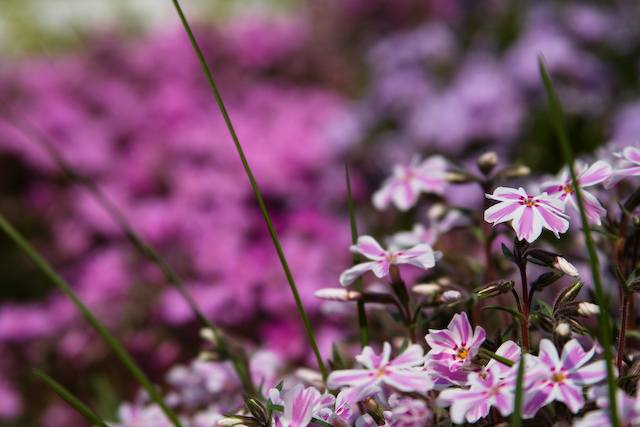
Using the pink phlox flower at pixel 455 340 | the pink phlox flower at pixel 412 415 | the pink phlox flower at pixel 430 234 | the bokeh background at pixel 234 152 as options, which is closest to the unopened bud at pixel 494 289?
the pink phlox flower at pixel 455 340

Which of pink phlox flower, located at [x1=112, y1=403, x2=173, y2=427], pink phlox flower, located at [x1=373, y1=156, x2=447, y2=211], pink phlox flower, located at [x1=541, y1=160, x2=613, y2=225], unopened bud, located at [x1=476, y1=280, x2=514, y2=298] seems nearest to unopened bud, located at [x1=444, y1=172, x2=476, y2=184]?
pink phlox flower, located at [x1=373, y1=156, x2=447, y2=211]

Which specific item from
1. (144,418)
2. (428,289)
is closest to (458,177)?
(428,289)

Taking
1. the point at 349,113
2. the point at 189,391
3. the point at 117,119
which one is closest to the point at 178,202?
the point at 117,119

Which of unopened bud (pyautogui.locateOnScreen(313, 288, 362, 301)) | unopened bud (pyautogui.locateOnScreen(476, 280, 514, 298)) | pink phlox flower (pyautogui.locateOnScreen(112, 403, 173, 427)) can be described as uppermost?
unopened bud (pyautogui.locateOnScreen(476, 280, 514, 298))

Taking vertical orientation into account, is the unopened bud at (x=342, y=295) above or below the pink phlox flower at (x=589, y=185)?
below

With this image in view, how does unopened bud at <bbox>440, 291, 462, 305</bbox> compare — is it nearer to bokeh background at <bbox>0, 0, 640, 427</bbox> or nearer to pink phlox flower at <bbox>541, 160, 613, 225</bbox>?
pink phlox flower at <bbox>541, 160, 613, 225</bbox>

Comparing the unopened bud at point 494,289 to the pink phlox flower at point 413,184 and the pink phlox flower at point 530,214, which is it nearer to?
the pink phlox flower at point 530,214

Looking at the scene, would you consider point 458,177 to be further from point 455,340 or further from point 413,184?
point 455,340
